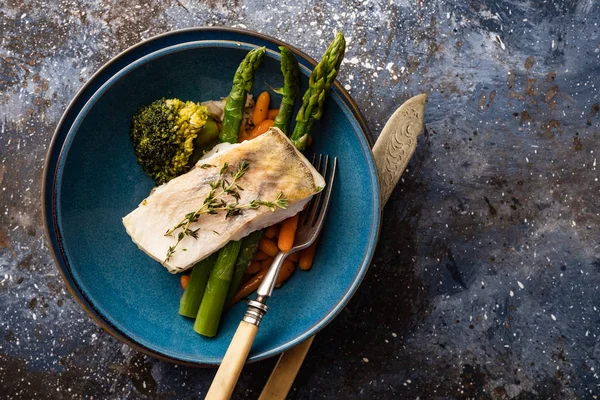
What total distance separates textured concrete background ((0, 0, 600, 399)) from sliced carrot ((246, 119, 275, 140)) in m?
0.55

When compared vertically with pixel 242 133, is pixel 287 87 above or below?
above

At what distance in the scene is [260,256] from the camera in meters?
2.71

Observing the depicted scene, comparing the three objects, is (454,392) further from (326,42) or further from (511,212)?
(326,42)

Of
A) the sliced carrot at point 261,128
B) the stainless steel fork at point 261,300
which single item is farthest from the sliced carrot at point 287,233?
the sliced carrot at point 261,128

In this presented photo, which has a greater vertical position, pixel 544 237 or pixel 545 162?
pixel 545 162

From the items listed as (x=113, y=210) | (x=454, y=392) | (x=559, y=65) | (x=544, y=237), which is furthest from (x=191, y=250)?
(x=559, y=65)

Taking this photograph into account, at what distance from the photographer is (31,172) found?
298 centimetres

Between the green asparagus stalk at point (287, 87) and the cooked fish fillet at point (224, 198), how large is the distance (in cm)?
15

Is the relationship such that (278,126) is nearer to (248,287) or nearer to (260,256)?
(260,256)

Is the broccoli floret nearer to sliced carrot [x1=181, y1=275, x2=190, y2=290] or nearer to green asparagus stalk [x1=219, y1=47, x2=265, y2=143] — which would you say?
green asparagus stalk [x1=219, y1=47, x2=265, y2=143]

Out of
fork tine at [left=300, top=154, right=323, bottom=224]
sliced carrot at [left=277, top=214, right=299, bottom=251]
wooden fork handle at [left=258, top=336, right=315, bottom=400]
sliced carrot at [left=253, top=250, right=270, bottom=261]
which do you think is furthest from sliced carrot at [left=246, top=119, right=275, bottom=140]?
wooden fork handle at [left=258, top=336, right=315, bottom=400]

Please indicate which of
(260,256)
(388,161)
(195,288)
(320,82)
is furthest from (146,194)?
(388,161)

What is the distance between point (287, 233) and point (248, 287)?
0.36 m

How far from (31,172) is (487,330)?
8.83 ft
